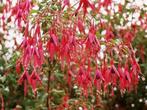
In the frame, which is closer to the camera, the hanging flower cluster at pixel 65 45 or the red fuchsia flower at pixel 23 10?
the hanging flower cluster at pixel 65 45

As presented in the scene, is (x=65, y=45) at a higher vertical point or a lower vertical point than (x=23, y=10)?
lower

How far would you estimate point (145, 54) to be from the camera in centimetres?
561

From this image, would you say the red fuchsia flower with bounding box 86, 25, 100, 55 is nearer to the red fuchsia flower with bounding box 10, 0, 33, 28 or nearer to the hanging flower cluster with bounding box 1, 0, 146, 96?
the hanging flower cluster with bounding box 1, 0, 146, 96

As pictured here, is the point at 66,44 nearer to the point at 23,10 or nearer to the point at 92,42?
the point at 92,42

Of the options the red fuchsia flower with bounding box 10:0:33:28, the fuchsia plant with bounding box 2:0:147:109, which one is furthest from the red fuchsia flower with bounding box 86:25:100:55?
the red fuchsia flower with bounding box 10:0:33:28

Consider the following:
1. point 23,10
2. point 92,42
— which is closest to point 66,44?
point 92,42

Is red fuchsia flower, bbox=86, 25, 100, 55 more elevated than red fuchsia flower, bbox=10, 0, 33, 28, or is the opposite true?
red fuchsia flower, bbox=10, 0, 33, 28

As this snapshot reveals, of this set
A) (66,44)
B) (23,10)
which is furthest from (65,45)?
(23,10)

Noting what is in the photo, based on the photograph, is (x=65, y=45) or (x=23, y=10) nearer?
(x=65, y=45)

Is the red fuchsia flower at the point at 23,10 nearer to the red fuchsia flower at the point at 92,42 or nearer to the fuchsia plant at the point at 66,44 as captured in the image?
the fuchsia plant at the point at 66,44

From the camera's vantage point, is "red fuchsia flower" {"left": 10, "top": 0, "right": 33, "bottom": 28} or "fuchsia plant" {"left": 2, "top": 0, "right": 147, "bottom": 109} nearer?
"fuchsia plant" {"left": 2, "top": 0, "right": 147, "bottom": 109}

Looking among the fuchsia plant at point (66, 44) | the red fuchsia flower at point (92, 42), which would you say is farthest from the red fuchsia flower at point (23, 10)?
the red fuchsia flower at point (92, 42)

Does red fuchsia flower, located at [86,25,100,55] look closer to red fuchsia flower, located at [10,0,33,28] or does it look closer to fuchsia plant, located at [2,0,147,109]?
fuchsia plant, located at [2,0,147,109]

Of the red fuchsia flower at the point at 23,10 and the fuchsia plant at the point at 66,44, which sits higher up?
the red fuchsia flower at the point at 23,10
